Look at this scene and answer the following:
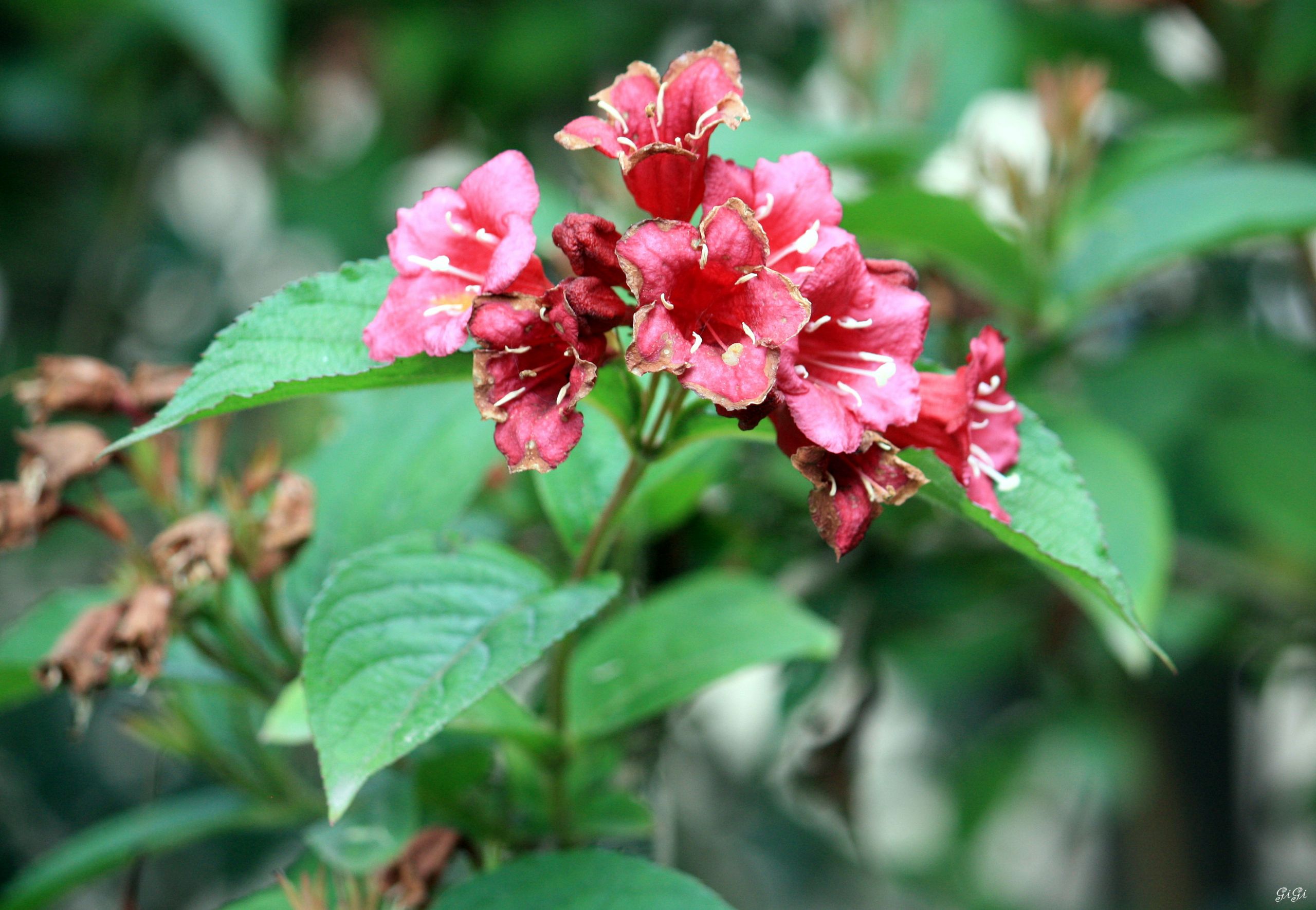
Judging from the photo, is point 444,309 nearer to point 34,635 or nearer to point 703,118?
point 703,118

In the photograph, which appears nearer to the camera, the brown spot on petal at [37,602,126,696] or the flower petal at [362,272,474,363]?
the flower petal at [362,272,474,363]

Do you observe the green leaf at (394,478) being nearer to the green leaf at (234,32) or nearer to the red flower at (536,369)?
the red flower at (536,369)

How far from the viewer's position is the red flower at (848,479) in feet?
1.55

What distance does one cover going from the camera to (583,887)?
0.58m

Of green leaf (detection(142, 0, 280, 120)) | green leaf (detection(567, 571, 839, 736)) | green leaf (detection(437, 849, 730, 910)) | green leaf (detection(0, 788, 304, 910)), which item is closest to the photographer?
green leaf (detection(437, 849, 730, 910))

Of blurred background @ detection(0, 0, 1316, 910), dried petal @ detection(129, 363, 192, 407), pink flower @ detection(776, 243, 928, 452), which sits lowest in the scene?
blurred background @ detection(0, 0, 1316, 910)

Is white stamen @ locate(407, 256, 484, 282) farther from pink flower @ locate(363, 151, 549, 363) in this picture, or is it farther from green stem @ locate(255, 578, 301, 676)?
green stem @ locate(255, 578, 301, 676)

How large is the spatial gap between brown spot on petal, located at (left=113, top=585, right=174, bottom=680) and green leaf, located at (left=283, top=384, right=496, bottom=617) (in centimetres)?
11

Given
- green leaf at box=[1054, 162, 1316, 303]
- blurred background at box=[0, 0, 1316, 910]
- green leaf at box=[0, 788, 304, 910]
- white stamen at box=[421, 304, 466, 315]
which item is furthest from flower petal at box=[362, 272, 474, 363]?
green leaf at box=[1054, 162, 1316, 303]

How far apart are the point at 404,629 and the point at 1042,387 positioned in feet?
2.34

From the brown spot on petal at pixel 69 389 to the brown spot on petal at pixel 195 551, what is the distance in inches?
4.3

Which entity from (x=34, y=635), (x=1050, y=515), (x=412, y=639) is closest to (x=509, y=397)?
(x=412, y=639)

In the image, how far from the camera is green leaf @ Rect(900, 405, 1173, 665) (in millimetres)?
481

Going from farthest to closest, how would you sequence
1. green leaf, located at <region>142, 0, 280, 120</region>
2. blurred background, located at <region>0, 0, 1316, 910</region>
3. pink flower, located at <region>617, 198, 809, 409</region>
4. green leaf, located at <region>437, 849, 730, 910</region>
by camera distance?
green leaf, located at <region>142, 0, 280, 120</region>
blurred background, located at <region>0, 0, 1316, 910</region>
green leaf, located at <region>437, 849, 730, 910</region>
pink flower, located at <region>617, 198, 809, 409</region>
